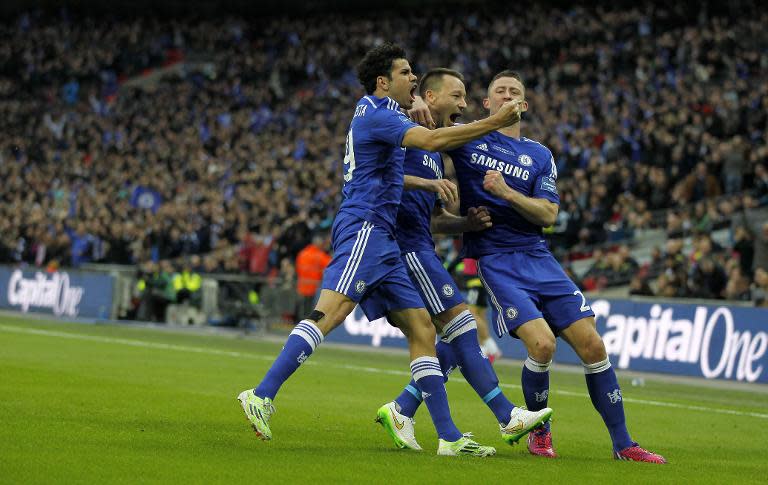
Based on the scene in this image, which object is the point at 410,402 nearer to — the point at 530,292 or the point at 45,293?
the point at 530,292

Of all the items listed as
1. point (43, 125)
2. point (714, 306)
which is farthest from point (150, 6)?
point (714, 306)

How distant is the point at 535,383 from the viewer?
27.8ft

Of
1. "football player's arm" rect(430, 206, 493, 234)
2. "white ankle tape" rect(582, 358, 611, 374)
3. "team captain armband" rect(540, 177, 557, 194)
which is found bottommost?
"white ankle tape" rect(582, 358, 611, 374)

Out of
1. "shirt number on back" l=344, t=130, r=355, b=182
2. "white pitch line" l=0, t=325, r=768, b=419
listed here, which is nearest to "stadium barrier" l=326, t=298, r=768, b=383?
"white pitch line" l=0, t=325, r=768, b=419

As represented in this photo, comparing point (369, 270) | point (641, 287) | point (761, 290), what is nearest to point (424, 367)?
point (369, 270)

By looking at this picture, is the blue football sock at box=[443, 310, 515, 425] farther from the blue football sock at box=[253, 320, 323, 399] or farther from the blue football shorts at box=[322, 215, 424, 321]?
the blue football sock at box=[253, 320, 323, 399]

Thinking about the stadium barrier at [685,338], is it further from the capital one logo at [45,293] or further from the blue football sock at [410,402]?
the capital one logo at [45,293]

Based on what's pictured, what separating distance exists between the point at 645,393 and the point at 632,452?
7.59 meters

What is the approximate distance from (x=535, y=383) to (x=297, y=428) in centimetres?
187

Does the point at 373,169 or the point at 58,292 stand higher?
the point at 373,169

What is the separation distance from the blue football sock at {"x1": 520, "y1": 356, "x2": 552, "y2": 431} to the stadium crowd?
10932mm

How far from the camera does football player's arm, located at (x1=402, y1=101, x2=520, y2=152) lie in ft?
24.5

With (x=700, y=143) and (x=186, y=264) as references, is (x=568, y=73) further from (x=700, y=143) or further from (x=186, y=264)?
(x=186, y=264)

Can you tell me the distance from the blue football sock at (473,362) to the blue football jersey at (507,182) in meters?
0.54
